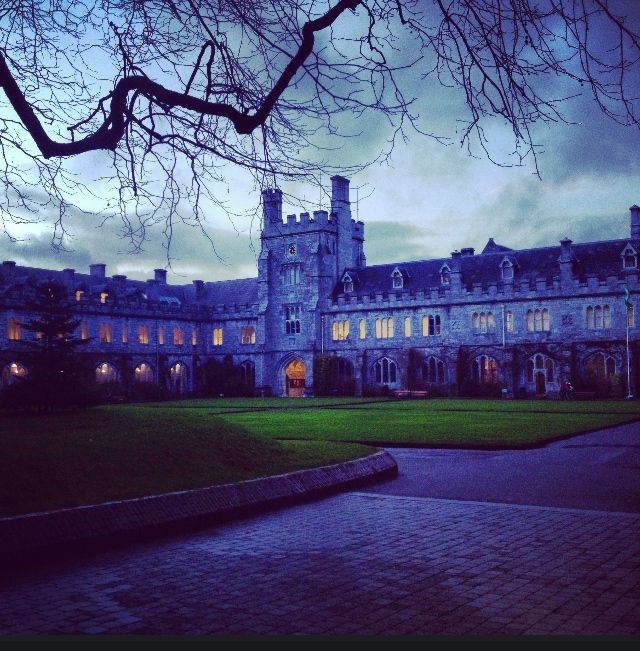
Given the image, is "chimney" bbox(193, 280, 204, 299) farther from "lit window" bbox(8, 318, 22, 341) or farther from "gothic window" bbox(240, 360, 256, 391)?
"lit window" bbox(8, 318, 22, 341)

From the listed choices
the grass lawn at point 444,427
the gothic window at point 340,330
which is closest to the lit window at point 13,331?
the gothic window at point 340,330

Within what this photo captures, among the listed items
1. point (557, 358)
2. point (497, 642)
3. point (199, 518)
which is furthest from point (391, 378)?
point (497, 642)

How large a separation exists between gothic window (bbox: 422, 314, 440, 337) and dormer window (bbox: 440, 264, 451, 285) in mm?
2530

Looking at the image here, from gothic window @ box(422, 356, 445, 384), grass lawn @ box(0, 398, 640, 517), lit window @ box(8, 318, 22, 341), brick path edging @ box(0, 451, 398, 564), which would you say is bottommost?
brick path edging @ box(0, 451, 398, 564)

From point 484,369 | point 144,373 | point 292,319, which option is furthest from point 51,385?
point 292,319

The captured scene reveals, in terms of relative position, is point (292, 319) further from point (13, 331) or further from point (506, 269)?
point (13, 331)

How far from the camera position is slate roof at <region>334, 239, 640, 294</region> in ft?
158

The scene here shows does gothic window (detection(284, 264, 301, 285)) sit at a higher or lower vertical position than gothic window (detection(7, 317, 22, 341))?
higher

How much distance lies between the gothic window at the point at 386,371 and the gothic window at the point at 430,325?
3.18 m

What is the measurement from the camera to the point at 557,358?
47469 millimetres

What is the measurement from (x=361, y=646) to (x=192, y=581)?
2398 mm

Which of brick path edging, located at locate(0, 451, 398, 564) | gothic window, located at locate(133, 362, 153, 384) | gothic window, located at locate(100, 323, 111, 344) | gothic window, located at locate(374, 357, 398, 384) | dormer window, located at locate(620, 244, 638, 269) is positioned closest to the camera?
brick path edging, located at locate(0, 451, 398, 564)

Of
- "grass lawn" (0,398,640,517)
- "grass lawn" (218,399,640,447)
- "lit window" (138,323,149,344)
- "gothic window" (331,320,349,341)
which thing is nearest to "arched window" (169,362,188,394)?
"lit window" (138,323,149,344)

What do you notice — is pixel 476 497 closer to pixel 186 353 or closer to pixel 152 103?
pixel 152 103
